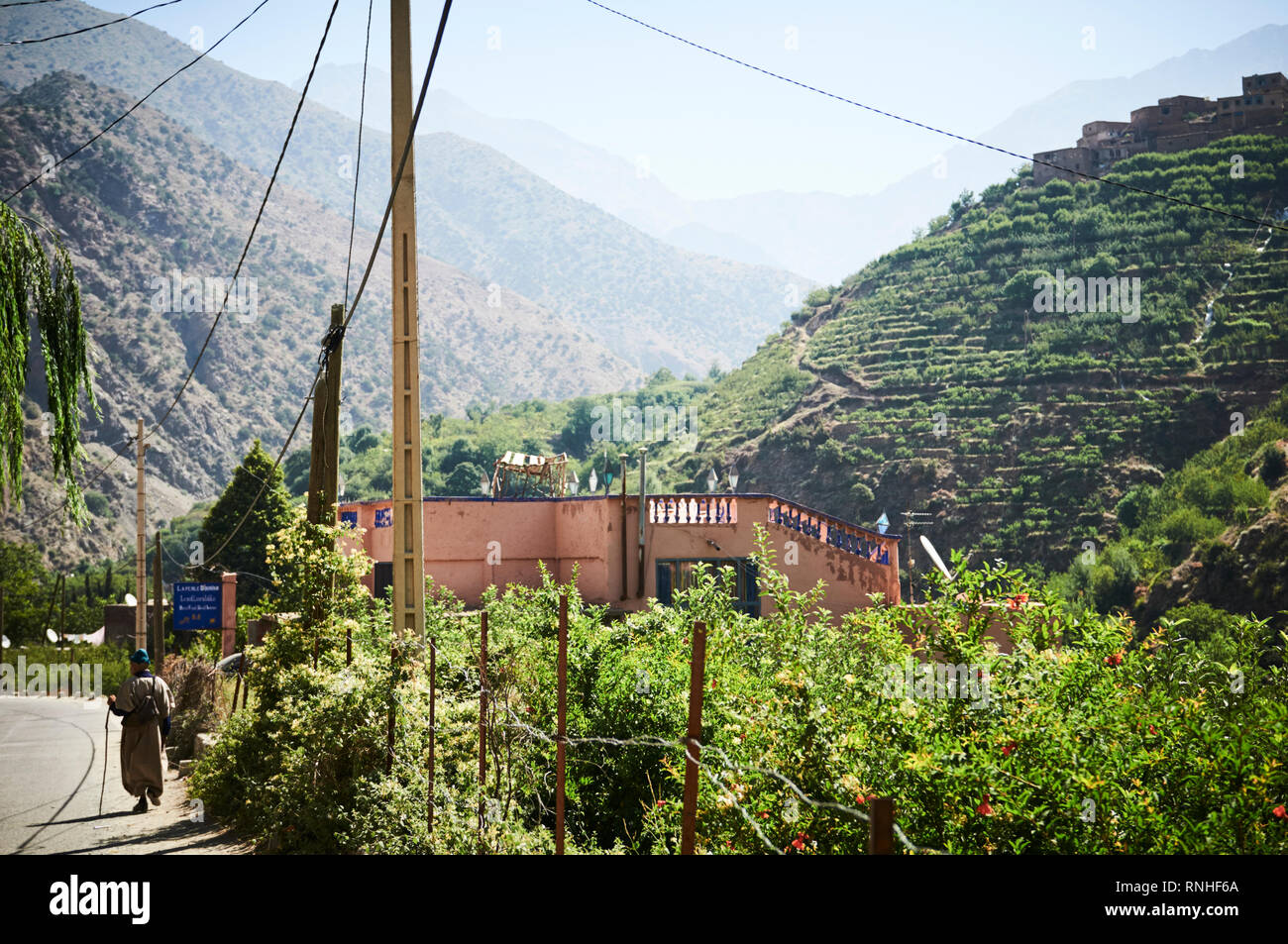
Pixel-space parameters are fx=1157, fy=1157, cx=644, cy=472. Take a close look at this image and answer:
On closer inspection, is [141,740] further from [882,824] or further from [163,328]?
[163,328]

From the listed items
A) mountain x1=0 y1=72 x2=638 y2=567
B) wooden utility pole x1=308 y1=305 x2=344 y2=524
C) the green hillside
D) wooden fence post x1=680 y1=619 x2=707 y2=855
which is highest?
mountain x1=0 y1=72 x2=638 y2=567

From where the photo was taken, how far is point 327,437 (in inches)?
543

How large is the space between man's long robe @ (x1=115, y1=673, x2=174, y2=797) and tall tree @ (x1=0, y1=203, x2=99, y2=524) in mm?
5067

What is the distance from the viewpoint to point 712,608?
1055cm

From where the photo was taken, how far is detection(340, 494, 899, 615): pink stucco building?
860 inches

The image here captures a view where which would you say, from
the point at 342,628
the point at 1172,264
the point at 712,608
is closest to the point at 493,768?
the point at 712,608

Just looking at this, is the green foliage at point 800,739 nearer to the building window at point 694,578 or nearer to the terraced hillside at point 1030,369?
the building window at point 694,578

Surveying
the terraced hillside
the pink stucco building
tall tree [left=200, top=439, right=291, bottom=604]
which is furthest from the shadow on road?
the terraced hillside

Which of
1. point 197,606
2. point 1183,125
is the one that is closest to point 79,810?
point 197,606

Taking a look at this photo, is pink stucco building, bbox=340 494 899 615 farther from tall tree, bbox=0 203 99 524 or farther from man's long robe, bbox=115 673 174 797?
tall tree, bbox=0 203 99 524
